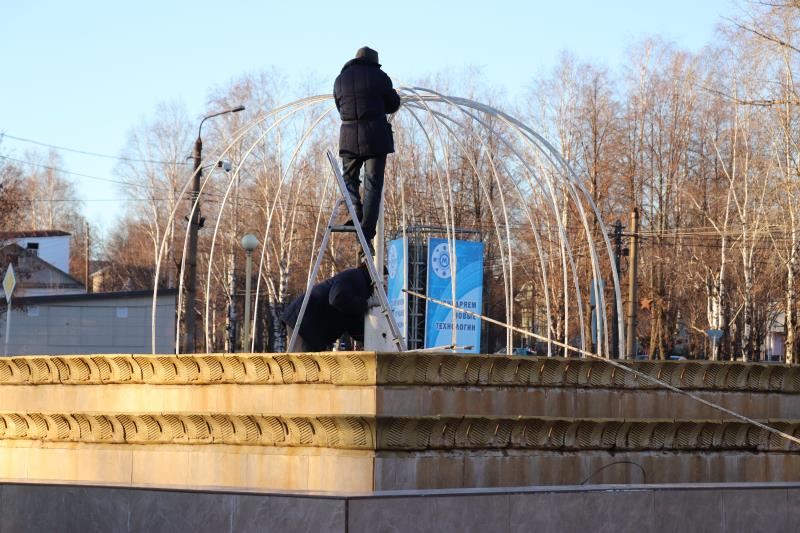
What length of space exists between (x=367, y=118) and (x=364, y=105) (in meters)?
0.13

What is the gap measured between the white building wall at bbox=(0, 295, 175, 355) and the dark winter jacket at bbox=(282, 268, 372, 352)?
928 inches

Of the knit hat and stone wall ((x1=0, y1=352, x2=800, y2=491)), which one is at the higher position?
the knit hat

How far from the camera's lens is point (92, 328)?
1389 inches

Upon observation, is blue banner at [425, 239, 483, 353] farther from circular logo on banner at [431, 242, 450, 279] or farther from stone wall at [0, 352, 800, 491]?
stone wall at [0, 352, 800, 491]

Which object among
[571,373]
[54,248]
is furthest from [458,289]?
[54,248]

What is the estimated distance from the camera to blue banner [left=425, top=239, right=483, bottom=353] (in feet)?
97.7

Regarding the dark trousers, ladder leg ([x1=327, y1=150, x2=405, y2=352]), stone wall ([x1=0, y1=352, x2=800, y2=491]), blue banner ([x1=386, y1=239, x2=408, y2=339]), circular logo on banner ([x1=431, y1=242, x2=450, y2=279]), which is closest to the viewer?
stone wall ([x1=0, y1=352, x2=800, y2=491])

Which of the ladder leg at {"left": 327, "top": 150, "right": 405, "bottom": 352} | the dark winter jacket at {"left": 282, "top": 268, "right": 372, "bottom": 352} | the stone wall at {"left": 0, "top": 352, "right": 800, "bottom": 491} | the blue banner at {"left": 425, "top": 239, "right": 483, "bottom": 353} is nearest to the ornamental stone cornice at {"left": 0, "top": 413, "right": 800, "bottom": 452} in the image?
the stone wall at {"left": 0, "top": 352, "right": 800, "bottom": 491}

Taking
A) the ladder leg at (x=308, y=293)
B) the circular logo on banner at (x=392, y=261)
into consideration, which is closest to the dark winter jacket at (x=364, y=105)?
the ladder leg at (x=308, y=293)

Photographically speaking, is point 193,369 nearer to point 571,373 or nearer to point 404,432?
point 404,432

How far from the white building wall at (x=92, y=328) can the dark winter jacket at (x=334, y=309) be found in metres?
23.6

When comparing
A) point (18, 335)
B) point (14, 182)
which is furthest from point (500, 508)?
point (14, 182)

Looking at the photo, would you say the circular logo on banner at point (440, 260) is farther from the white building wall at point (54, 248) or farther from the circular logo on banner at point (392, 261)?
the white building wall at point (54, 248)

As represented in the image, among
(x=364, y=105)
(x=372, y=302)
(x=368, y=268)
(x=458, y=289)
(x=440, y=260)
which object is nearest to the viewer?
(x=364, y=105)
